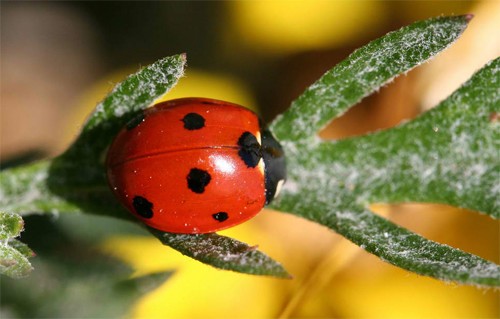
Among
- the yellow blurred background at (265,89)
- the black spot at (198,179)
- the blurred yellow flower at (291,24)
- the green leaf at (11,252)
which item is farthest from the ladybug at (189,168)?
the blurred yellow flower at (291,24)

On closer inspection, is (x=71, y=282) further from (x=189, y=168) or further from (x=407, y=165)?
(x=407, y=165)

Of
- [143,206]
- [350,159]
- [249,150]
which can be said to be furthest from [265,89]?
[143,206]

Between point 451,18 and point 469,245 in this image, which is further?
point 469,245

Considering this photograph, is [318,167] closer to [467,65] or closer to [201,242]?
[201,242]

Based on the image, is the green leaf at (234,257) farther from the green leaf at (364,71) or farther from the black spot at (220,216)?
the green leaf at (364,71)

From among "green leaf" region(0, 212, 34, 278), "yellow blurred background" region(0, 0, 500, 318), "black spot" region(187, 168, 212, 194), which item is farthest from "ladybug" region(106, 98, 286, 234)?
"yellow blurred background" region(0, 0, 500, 318)

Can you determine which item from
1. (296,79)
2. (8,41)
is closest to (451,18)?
(296,79)
